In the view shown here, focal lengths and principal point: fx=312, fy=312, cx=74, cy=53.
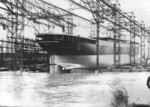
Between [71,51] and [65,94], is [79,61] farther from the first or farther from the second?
[65,94]

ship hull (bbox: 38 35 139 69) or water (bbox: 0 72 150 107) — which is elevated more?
ship hull (bbox: 38 35 139 69)

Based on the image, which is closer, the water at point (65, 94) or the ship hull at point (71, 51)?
the water at point (65, 94)

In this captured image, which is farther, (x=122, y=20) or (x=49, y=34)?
(x=122, y=20)

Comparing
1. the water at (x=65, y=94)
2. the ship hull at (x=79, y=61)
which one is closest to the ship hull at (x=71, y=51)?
the ship hull at (x=79, y=61)

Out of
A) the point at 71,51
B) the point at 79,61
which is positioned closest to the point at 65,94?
the point at 71,51

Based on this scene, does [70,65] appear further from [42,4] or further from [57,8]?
[42,4]

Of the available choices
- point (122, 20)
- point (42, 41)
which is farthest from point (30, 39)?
point (122, 20)

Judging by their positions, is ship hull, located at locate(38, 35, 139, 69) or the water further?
ship hull, located at locate(38, 35, 139, 69)

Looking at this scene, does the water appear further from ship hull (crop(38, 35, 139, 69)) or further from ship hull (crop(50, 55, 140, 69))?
ship hull (crop(38, 35, 139, 69))

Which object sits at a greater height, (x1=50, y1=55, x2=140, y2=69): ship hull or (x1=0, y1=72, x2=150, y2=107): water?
(x1=50, y1=55, x2=140, y2=69): ship hull

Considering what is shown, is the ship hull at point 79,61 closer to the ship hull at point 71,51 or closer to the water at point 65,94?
the ship hull at point 71,51

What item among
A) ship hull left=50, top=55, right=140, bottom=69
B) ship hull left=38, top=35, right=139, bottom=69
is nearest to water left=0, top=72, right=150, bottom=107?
ship hull left=50, top=55, right=140, bottom=69
